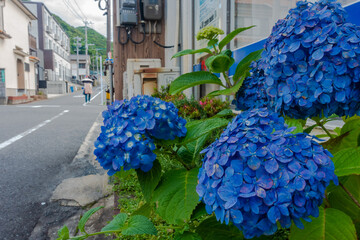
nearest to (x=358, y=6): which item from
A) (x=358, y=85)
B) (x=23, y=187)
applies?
(x=358, y=85)

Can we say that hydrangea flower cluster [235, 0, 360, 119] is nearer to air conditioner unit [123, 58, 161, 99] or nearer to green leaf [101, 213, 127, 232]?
green leaf [101, 213, 127, 232]

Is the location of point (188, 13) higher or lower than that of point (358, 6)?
higher

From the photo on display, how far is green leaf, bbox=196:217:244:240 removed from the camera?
840 mm

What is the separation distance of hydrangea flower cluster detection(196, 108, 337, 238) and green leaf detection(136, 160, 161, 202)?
304mm

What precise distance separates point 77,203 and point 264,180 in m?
2.22

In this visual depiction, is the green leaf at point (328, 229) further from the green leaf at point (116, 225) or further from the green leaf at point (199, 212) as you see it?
the green leaf at point (116, 225)

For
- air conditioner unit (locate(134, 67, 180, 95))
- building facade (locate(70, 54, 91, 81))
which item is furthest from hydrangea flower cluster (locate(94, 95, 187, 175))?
building facade (locate(70, 54, 91, 81))

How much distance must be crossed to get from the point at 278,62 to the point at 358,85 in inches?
8.3

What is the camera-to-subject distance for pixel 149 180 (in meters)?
0.92

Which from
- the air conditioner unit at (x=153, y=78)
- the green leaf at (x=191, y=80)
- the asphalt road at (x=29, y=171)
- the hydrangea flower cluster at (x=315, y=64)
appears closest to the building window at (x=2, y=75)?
the asphalt road at (x=29, y=171)

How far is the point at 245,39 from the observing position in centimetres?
329

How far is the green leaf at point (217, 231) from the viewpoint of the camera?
840mm

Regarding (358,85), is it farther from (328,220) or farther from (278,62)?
(328,220)

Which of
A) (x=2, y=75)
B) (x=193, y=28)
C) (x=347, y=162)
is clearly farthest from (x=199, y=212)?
(x=2, y=75)
